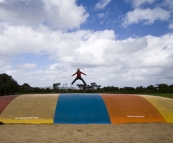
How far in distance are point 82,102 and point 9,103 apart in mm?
3827

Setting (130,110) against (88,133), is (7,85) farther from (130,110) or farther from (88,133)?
(88,133)

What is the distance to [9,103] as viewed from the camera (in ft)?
37.7

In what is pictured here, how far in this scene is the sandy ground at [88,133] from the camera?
6.72 metres

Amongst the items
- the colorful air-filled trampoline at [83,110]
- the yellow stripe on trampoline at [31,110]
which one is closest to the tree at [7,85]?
the colorful air-filled trampoline at [83,110]

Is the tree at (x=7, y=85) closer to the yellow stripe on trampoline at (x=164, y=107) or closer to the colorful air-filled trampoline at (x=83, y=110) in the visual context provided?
the colorful air-filled trampoline at (x=83, y=110)

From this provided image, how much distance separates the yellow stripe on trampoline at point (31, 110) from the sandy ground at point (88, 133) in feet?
2.18

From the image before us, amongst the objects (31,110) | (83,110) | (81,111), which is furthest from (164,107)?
(31,110)

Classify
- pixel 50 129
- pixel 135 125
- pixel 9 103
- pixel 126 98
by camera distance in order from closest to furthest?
pixel 50 129, pixel 135 125, pixel 9 103, pixel 126 98

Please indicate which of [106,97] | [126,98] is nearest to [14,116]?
[106,97]

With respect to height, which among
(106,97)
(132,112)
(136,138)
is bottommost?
(136,138)

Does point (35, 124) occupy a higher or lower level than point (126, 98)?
lower

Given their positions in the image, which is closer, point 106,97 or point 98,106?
point 98,106

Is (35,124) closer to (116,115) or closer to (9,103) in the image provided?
(9,103)

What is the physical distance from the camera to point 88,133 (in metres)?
7.70
